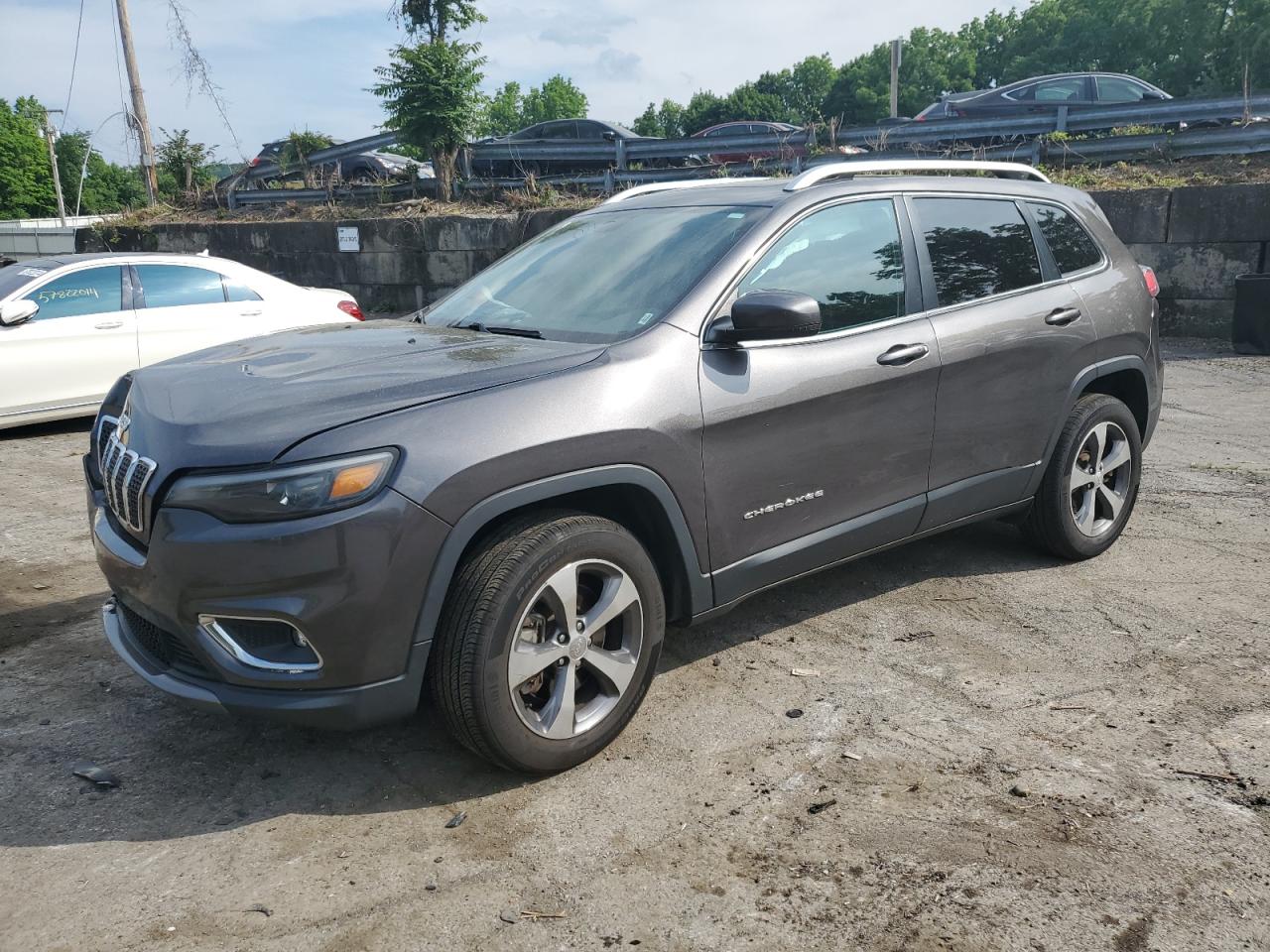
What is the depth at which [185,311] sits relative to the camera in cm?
891

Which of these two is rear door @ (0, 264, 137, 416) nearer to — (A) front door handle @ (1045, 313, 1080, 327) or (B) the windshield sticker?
(B) the windshield sticker

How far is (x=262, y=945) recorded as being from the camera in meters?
2.41

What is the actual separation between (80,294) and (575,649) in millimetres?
7259

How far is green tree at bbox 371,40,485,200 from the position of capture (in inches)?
667

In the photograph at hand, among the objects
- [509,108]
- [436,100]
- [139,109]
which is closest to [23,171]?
[509,108]

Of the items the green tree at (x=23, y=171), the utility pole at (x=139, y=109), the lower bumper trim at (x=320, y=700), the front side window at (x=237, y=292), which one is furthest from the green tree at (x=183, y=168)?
the green tree at (x=23, y=171)

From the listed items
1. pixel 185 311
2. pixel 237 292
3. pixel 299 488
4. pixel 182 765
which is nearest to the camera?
pixel 299 488

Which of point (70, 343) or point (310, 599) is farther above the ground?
point (70, 343)

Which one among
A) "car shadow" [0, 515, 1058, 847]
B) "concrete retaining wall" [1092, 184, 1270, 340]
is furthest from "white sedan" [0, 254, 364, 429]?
"concrete retaining wall" [1092, 184, 1270, 340]

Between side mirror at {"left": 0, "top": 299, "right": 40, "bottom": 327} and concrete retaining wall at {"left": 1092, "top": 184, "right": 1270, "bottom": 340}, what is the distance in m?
10.8

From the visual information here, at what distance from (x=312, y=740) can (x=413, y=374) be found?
1288mm

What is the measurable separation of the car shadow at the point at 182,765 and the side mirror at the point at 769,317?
4.31 feet

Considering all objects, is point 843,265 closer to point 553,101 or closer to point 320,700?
point 320,700

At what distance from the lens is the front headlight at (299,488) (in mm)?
2678
